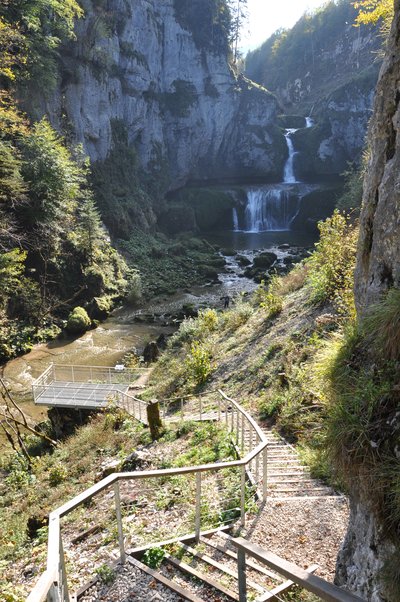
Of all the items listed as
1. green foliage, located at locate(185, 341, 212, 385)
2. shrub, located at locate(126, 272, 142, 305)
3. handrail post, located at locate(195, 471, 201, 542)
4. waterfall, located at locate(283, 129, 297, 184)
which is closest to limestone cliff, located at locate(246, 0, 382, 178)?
waterfall, located at locate(283, 129, 297, 184)

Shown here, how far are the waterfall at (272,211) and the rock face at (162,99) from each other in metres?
9.80

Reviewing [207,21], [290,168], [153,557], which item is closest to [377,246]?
[153,557]

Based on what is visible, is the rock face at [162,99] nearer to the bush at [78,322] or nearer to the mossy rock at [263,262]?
the bush at [78,322]

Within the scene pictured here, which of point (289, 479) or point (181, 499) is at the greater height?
point (289, 479)

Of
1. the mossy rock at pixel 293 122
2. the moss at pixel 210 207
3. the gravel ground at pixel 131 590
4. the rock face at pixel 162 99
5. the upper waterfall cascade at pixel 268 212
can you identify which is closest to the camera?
the gravel ground at pixel 131 590

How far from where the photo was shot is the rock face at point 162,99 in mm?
35844

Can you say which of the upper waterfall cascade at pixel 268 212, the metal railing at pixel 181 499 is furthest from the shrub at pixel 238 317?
the upper waterfall cascade at pixel 268 212

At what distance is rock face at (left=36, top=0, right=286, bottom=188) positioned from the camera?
3584 centimetres

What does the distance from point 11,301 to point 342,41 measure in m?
78.0

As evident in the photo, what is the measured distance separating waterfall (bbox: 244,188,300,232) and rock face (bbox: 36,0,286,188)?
9800mm

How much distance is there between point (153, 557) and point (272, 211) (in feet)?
163

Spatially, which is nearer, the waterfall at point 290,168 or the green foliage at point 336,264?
the green foliage at point 336,264

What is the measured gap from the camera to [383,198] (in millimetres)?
4984

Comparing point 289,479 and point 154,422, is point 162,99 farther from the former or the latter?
point 289,479
